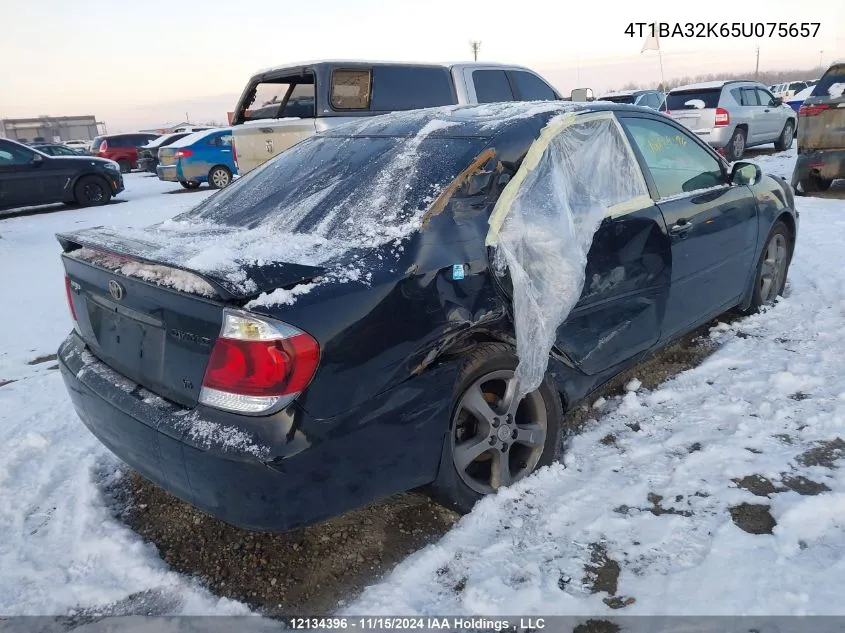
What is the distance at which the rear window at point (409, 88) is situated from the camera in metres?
7.81

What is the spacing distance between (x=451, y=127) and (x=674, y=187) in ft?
4.79

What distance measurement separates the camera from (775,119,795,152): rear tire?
15.2 metres

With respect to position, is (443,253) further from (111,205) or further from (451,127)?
(111,205)

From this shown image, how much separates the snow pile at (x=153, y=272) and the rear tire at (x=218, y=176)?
44.7 ft

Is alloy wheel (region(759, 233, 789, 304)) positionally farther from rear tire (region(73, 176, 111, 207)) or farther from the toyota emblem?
rear tire (region(73, 176, 111, 207))

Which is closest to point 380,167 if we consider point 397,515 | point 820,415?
point 397,515

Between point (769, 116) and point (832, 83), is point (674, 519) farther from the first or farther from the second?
point (769, 116)

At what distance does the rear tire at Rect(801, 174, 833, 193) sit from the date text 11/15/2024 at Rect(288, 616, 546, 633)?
9.02 metres

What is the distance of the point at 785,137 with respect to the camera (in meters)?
15.4

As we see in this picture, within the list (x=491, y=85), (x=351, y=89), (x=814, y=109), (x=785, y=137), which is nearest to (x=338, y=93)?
(x=351, y=89)

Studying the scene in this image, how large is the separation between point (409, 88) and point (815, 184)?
6.03 m

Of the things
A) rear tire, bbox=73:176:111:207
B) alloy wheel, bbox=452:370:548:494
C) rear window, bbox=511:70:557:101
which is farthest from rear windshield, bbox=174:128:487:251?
rear tire, bbox=73:176:111:207

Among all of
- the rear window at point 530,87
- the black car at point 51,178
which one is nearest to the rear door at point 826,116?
the rear window at point 530,87

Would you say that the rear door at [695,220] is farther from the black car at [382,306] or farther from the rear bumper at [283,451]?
the rear bumper at [283,451]
